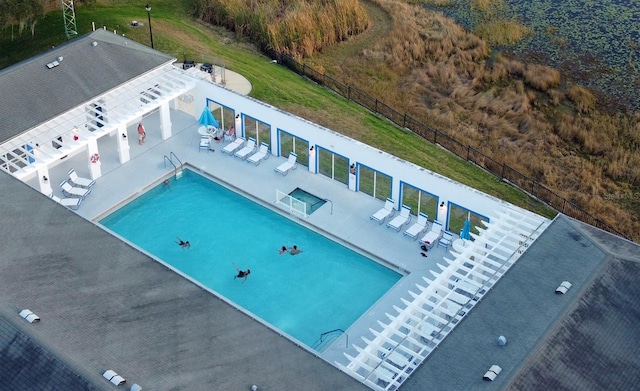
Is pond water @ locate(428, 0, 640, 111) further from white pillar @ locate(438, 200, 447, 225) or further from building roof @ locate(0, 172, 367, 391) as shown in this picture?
building roof @ locate(0, 172, 367, 391)

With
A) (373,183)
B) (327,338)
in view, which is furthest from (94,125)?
(327,338)

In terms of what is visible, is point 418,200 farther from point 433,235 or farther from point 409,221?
point 433,235

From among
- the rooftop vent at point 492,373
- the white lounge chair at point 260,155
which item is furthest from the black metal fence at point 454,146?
the rooftop vent at point 492,373

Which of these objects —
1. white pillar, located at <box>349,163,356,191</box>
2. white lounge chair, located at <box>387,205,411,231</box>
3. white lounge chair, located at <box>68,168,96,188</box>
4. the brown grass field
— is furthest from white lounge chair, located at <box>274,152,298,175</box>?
the brown grass field

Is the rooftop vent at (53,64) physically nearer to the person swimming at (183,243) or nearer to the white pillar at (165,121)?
the white pillar at (165,121)

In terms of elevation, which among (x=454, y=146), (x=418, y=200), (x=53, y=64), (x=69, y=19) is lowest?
(x=454, y=146)

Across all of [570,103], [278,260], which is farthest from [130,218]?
[570,103]
